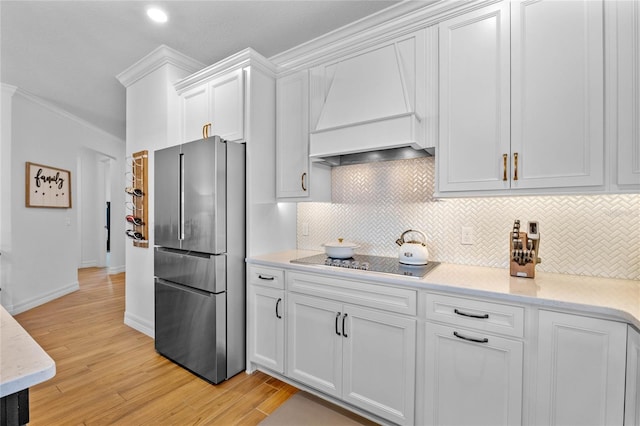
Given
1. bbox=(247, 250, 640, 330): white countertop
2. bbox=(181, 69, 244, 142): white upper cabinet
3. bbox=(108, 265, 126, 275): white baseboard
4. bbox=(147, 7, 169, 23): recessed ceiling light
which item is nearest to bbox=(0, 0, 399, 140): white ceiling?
bbox=(147, 7, 169, 23): recessed ceiling light

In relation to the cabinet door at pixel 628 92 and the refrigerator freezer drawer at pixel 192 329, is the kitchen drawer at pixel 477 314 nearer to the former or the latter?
the cabinet door at pixel 628 92

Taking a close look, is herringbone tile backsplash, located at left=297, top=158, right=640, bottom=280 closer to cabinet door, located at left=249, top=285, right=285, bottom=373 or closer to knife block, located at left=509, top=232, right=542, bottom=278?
knife block, located at left=509, top=232, right=542, bottom=278

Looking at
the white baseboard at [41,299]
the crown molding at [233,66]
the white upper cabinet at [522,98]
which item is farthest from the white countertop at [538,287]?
the white baseboard at [41,299]

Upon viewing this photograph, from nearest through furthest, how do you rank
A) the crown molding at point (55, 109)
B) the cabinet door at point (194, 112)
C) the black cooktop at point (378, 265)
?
the black cooktop at point (378, 265), the cabinet door at point (194, 112), the crown molding at point (55, 109)

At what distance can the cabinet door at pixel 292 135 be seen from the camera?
2.48m

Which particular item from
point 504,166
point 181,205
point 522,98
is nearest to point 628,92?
point 522,98

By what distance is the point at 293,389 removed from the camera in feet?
7.23

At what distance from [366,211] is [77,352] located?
2921 millimetres

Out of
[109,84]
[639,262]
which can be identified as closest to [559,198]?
[639,262]

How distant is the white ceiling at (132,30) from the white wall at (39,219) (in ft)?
2.18

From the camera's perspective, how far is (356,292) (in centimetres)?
186

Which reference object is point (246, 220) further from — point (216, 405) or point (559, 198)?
point (559, 198)

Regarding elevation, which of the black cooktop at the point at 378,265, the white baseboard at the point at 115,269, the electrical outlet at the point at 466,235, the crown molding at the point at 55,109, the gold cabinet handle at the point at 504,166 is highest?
the crown molding at the point at 55,109

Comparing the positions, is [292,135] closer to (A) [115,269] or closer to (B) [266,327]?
(B) [266,327]
